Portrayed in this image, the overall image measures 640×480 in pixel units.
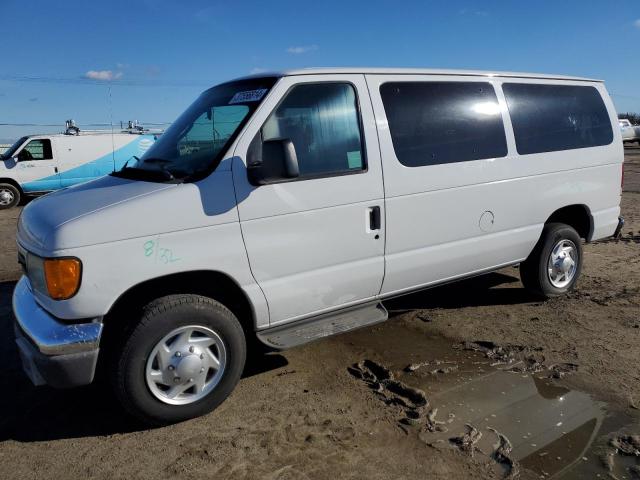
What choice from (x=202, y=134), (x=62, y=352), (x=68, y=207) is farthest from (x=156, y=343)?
(x=202, y=134)

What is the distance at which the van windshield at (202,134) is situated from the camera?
11.7 ft

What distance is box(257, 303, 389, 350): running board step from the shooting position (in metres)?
3.70

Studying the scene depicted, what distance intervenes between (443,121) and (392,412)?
7.61ft

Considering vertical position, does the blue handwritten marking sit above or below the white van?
below

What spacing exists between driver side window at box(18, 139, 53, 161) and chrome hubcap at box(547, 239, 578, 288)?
1417 cm

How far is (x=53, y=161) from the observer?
50.4ft

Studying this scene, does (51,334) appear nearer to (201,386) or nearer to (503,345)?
(201,386)

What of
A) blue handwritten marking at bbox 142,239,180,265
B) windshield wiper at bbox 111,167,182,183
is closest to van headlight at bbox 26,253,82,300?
blue handwritten marking at bbox 142,239,180,265

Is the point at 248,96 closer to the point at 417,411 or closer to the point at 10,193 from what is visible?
the point at 417,411

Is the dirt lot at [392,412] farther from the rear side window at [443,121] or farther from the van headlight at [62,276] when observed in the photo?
the rear side window at [443,121]

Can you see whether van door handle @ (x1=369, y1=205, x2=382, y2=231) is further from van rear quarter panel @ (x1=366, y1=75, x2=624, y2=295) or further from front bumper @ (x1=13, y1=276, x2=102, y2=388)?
front bumper @ (x1=13, y1=276, x2=102, y2=388)

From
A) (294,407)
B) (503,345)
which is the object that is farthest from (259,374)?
(503,345)

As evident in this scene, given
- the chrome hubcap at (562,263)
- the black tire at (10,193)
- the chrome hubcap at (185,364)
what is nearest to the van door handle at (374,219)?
the chrome hubcap at (185,364)

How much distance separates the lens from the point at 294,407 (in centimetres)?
361
